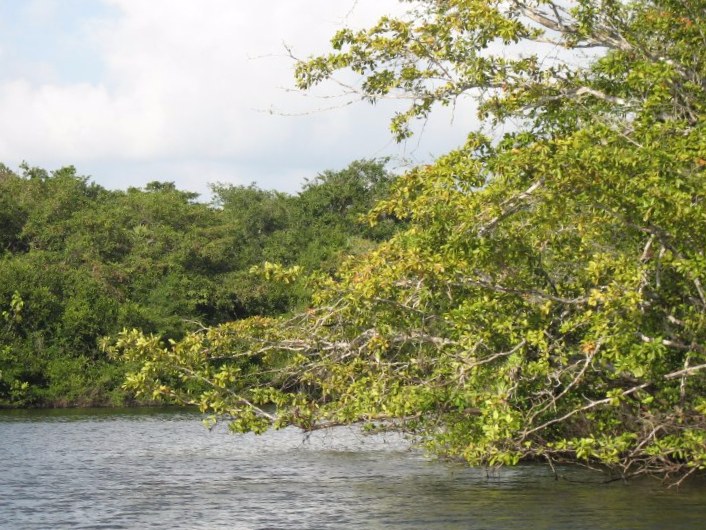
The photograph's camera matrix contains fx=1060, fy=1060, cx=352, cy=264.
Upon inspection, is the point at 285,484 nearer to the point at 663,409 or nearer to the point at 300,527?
the point at 300,527

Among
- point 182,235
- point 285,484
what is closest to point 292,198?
point 182,235

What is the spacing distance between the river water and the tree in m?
0.79

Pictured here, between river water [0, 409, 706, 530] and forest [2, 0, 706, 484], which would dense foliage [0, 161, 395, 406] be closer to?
river water [0, 409, 706, 530]

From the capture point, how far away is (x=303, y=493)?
54.7ft

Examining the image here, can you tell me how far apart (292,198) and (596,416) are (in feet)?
138

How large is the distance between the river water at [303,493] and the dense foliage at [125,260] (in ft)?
44.7

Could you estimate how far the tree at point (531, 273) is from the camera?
12305 millimetres

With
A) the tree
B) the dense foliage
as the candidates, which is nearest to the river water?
the tree

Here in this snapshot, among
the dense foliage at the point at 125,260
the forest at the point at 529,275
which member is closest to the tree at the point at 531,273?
the forest at the point at 529,275

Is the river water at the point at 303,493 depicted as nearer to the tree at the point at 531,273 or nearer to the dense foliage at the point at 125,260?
the tree at the point at 531,273

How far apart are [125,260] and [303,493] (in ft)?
104

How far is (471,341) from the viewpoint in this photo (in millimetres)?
13961

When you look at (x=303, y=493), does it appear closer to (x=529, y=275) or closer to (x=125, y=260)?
(x=529, y=275)

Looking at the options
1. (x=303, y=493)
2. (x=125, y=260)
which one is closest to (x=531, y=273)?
(x=303, y=493)
